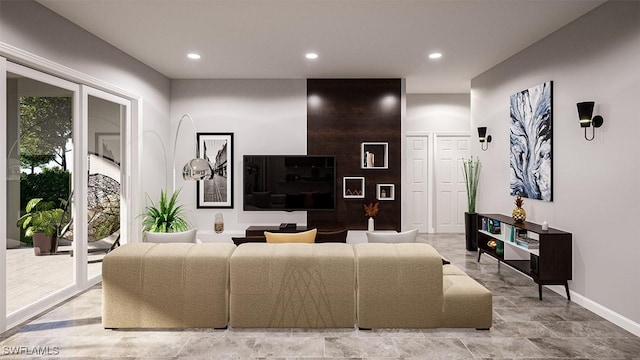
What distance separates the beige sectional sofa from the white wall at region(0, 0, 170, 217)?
2037mm

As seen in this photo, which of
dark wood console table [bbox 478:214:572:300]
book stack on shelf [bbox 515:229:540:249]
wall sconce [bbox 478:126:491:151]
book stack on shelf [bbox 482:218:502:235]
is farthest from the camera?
wall sconce [bbox 478:126:491:151]

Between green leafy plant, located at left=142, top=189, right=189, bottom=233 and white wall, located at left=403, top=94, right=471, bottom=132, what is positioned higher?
white wall, located at left=403, top=94, right=471, bottom=132

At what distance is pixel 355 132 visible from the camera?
6.20m

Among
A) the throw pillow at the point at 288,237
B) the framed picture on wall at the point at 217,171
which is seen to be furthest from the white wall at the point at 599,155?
the framed picture on wall at the point at 217,171

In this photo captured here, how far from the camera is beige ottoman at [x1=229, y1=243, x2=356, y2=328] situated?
114 inches

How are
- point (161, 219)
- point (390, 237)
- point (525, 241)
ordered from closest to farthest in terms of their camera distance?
point (390, 237) < point (525, 241) < point (161, 219)

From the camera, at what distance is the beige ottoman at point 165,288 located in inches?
114

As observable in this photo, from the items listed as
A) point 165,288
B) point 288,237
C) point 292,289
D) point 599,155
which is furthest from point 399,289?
point 599,155

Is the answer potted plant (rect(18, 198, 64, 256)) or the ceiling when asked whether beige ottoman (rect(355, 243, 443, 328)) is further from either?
potted plant (rect(18, 198, 64, 256))

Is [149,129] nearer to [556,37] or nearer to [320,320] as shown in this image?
[320,320]

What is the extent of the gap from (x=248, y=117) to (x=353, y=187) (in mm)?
2049

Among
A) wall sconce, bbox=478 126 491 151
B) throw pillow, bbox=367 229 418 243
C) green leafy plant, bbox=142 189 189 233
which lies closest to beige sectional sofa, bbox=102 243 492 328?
throw pillow, bbox=367 229 418 243

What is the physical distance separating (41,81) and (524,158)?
517 centimetres

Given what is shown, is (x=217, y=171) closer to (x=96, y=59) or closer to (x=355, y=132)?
(x=355, y=132)
